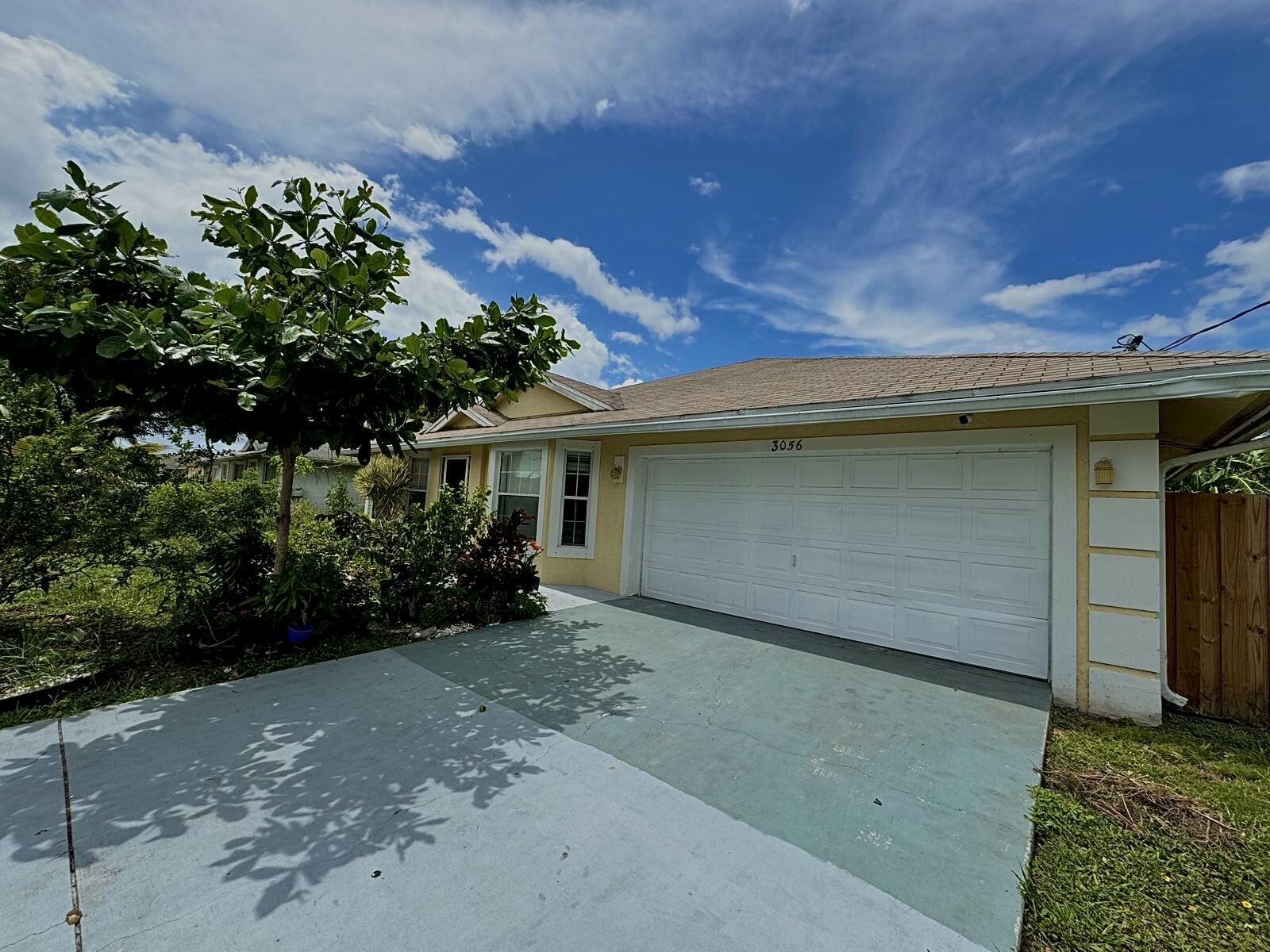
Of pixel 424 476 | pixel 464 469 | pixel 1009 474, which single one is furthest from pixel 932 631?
pixel 424 476

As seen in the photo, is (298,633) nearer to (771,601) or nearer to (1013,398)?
(771,601)

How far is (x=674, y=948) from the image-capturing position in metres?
1.95

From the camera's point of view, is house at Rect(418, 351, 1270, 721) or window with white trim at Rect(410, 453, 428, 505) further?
window with white trim at Rect(410, 453, 428, 505)

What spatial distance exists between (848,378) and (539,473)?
5540 millimetres

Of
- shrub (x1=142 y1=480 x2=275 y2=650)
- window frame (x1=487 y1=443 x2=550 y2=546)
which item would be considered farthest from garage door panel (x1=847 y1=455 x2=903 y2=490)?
shrub (x1=142 y1=480 x2=275 y2=650)

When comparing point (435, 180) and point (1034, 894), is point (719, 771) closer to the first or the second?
point (1034, 894)

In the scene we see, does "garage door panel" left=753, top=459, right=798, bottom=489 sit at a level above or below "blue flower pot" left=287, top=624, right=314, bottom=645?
above

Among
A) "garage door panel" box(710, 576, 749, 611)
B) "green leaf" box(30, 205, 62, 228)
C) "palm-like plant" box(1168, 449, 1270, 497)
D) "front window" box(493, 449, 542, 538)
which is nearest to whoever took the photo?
"green leaf" box(30, 205, 62, 228)

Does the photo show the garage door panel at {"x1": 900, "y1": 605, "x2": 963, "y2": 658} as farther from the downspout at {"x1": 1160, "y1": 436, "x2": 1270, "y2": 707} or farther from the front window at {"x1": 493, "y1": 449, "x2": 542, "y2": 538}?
the front window at {"x1": 493, "y1": 449, "x2": 542, "y2": 538}

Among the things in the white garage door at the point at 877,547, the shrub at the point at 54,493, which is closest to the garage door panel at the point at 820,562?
the white garage door at the point at 877,547

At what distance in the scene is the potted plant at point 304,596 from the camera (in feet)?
17.4

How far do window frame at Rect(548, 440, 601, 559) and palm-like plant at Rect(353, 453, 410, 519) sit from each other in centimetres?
563

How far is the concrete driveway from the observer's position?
2047mm

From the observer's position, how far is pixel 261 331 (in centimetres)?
387
